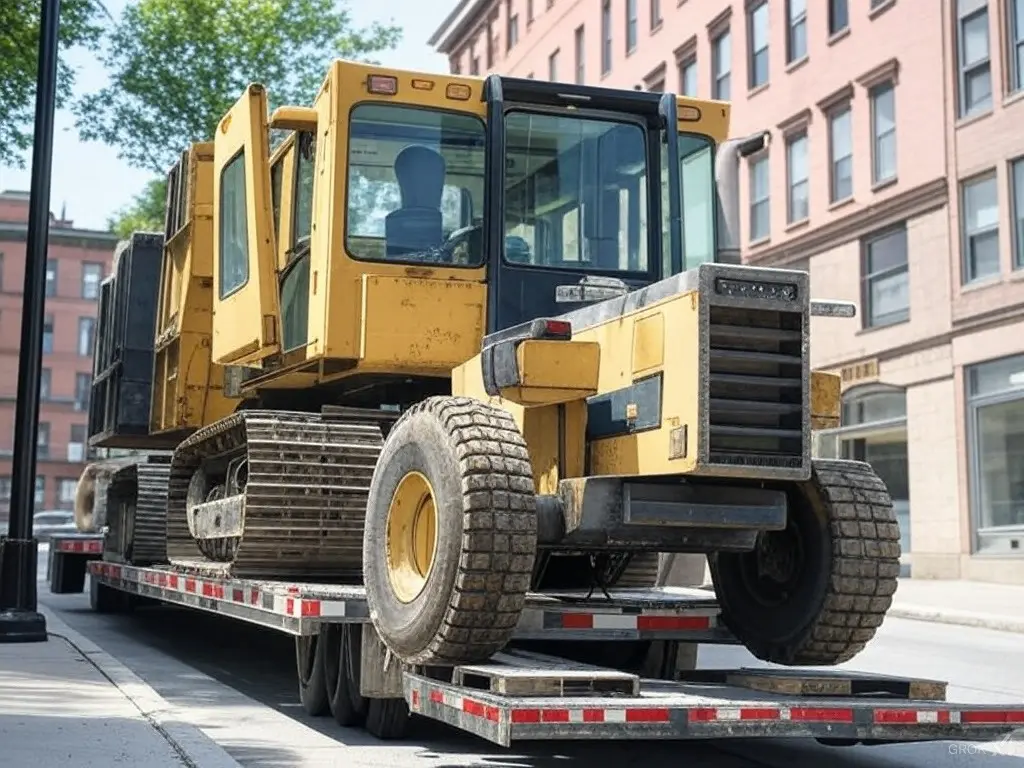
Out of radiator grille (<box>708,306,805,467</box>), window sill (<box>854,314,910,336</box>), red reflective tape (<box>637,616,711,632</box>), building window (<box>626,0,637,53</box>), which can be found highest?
building window (<box>626,0,637,53</box>)

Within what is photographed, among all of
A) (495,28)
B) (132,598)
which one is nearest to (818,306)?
(132,598)

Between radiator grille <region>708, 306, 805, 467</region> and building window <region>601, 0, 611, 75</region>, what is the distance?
112 feet

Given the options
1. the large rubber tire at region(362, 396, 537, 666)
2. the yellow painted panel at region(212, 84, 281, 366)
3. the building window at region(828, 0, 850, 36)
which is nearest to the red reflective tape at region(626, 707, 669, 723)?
the large rubber tire at region(362, 396, 537, 666)

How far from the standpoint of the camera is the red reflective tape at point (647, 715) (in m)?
5.53

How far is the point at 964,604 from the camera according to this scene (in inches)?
747

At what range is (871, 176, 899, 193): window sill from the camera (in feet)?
86.5

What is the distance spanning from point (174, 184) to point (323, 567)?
4.65 meters

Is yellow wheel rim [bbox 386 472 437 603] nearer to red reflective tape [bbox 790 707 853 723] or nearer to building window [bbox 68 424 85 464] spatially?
red reflective tape [bbox 790 707 853 723]

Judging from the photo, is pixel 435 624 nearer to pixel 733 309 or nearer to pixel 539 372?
pixel 539 372

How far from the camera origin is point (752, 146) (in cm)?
759

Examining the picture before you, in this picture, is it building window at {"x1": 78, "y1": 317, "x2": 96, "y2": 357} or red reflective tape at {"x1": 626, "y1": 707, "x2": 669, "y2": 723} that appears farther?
building window at {"x1": 78, "y1": 317, "x2": 96, "y2": 357}

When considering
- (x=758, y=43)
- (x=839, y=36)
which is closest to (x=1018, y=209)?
(x=839, y=36)

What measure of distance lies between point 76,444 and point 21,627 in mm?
70918

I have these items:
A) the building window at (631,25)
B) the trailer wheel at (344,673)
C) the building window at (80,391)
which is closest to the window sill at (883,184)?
the building window at (631,25)
